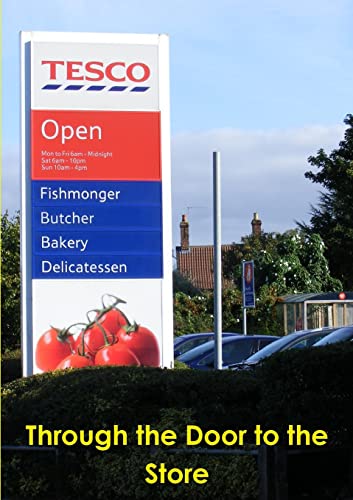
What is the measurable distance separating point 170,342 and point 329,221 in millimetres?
38197

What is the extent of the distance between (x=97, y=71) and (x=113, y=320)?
3.36 metres

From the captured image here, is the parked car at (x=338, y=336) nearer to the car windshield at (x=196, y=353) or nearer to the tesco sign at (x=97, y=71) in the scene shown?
the car windshield at (x=196, y=353)

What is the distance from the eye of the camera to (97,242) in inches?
528

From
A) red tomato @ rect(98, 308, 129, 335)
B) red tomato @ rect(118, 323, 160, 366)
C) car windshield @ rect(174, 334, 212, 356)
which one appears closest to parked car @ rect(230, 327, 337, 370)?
red tomato @ rect(118, 323, 160, 366)

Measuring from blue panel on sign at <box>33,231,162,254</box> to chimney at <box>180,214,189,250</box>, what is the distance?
67.3m

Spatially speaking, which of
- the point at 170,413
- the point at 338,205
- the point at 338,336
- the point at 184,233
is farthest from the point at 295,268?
the point at 184,233

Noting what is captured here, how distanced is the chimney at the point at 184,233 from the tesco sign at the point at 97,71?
67244 mm

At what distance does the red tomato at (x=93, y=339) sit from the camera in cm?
1326

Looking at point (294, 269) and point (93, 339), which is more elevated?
point (294, 269)

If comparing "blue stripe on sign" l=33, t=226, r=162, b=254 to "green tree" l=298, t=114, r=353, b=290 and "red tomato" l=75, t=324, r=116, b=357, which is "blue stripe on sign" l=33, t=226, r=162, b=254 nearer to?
"red tomato" l=75, t=324, r=116, b=357

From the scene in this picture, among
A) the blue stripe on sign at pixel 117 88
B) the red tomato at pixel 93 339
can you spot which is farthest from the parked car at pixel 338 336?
the blue stripe on sign at pixel 117 88

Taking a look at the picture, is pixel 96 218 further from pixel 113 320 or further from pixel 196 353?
→ pixel 196 353

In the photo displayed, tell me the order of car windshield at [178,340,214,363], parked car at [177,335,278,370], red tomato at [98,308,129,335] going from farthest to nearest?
car windshield at [178,340,214,363] < parked car at [177,335,278,370] < red tomato at [98,308,129,335]

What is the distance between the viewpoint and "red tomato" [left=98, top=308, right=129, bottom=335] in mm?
13366
